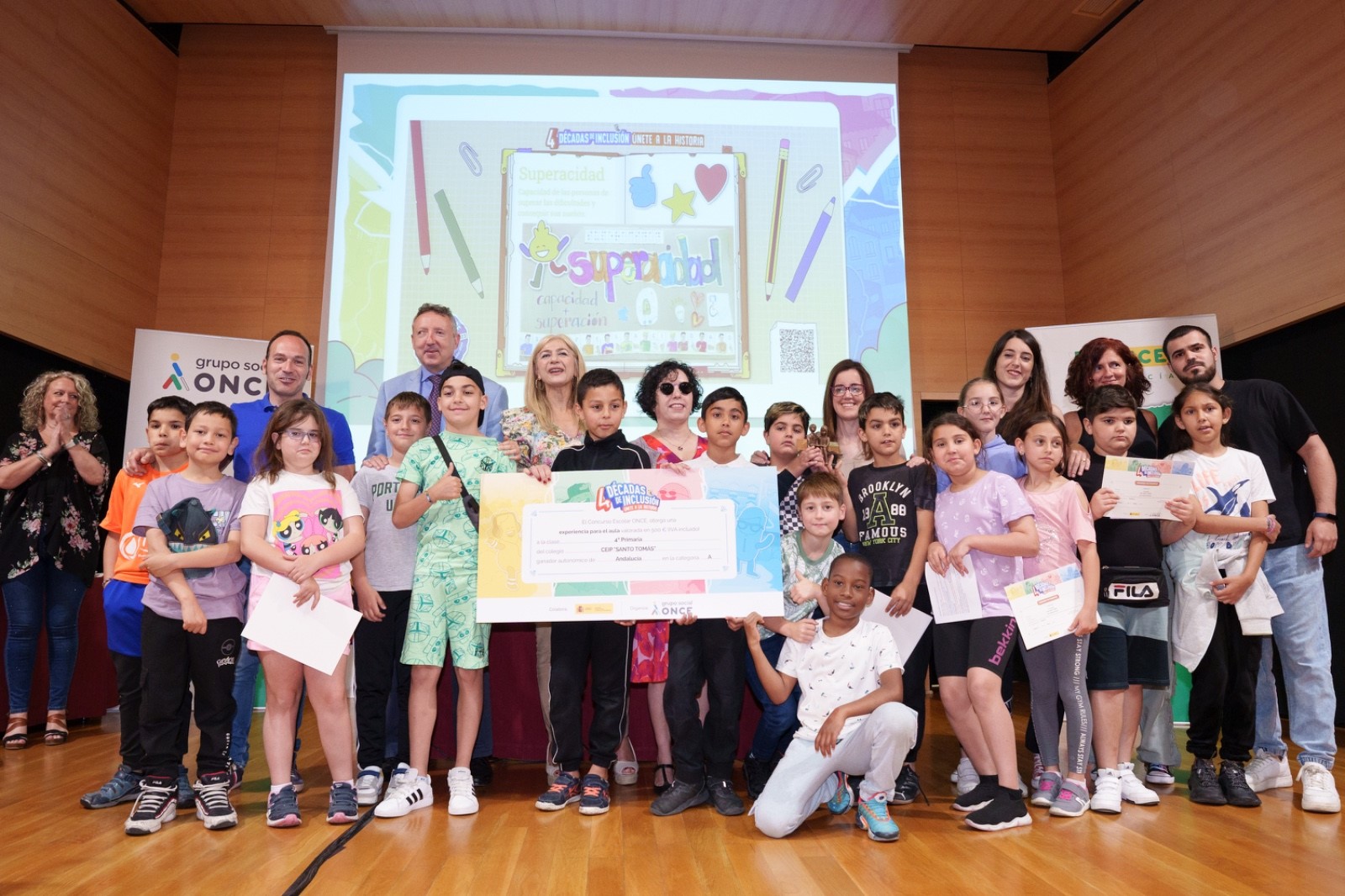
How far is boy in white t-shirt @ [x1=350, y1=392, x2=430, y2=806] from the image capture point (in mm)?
3172

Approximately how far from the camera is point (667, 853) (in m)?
2.52

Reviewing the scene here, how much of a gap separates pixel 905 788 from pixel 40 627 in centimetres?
424

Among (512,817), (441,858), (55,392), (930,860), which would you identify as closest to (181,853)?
(441,858)

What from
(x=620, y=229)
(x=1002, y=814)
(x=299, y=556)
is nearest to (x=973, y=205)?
(x=620, y=229)

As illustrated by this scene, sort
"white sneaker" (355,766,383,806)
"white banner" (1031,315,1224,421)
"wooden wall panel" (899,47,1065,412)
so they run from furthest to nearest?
"wooden wall panel" (899,47,1065,412), "white banner" (1031,315,1224,421), "white sneaker" (355,766,383,806)

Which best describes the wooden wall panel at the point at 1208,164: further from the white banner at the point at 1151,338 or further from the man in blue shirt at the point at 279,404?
the man in blue shirt at the point at 279,404

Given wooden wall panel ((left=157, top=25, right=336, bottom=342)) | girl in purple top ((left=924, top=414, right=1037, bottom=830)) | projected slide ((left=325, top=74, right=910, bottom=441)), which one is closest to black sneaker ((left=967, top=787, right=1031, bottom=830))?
girl in purple top ((left=924, top=414, right=1037, bottom=830))

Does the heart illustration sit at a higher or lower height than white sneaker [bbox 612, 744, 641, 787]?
higher

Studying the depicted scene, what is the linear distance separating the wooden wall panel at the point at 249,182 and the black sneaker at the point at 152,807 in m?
4.87

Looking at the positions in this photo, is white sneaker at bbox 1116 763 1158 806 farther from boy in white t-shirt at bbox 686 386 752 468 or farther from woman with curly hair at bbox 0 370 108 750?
woman with curly hair at bbox 0 370 108 750

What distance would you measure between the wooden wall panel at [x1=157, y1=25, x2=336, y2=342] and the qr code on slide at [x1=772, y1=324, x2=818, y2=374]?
3.71 meters

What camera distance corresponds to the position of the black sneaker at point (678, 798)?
2.94 metres

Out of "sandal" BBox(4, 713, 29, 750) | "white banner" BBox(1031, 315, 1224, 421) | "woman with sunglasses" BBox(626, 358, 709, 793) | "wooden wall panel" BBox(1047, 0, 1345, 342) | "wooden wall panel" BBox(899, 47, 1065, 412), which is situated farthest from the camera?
"wooden wall panel" BBox(899, 47, 1065, 412)

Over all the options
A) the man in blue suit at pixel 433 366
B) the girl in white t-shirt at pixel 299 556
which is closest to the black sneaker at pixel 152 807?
the girl in white t-shirt at pixel 299 556
